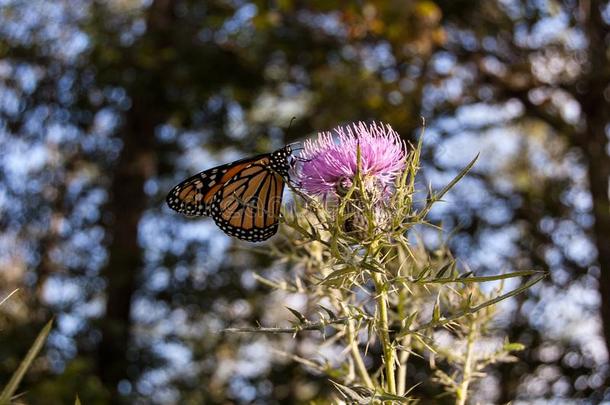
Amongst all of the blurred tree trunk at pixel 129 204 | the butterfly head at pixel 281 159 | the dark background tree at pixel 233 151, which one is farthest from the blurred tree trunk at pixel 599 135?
the blurred tree trunk at pixel 129 204

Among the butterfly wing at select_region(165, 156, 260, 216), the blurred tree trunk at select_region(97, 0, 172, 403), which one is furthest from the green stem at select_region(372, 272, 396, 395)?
the blurred tree trunk at select_region(97, 0, 172, 403)

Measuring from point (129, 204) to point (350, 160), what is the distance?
7.53m

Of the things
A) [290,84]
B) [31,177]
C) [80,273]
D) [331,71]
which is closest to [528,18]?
[331,71]

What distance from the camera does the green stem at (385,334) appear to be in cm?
131

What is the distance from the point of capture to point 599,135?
6324mm

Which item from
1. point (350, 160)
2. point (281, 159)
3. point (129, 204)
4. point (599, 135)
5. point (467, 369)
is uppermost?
point (350, 160)

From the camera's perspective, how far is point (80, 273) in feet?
30.0

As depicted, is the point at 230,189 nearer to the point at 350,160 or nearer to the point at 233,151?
the point at 350,160

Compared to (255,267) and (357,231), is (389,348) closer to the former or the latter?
(357,231)

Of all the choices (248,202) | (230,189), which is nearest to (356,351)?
(248,202)

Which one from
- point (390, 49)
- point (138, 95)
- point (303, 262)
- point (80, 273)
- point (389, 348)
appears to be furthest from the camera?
point (80, 273)

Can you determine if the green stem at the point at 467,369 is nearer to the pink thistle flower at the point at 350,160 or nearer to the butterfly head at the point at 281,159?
the pink thistle flower at the point at 350,160

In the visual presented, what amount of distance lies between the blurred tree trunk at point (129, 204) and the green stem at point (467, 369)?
638 cm

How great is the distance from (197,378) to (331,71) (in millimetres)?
4475
